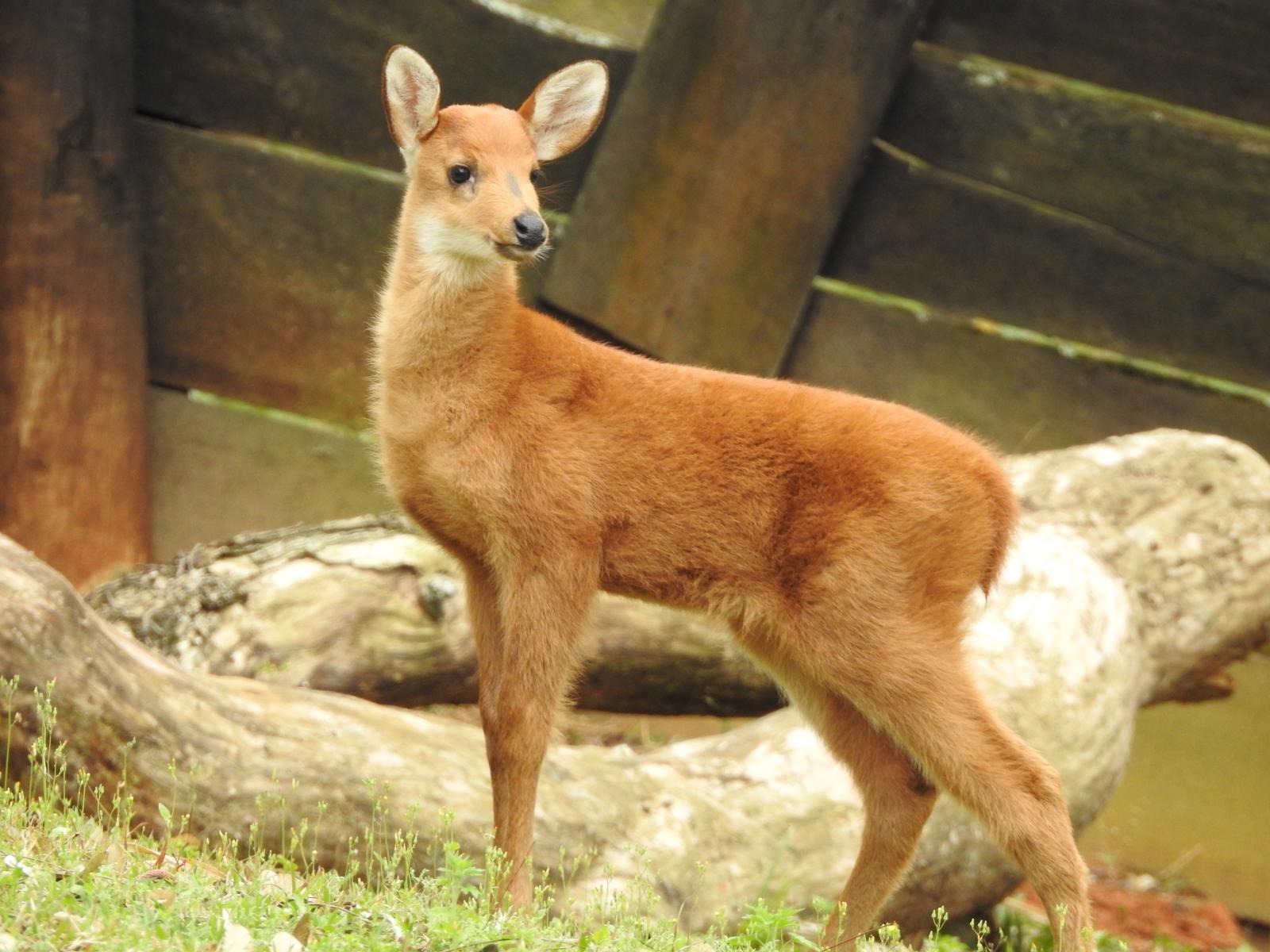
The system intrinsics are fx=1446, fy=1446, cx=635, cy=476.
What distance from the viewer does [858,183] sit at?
21.6 feet

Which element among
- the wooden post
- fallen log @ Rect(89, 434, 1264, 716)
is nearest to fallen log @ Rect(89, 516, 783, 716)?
fallen log @ Rect(89, 434, 1264, 716)

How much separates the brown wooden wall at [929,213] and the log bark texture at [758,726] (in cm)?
78

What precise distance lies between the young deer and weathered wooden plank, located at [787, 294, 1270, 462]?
2.51 meters

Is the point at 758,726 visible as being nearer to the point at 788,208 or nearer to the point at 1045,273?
the point at 788,208

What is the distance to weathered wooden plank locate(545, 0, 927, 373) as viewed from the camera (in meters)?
6.17

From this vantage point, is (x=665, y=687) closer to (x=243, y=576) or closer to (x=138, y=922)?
(x=243, y=576)

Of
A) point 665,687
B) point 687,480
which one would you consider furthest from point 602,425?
point 665,687

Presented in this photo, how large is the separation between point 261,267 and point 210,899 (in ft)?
14.1

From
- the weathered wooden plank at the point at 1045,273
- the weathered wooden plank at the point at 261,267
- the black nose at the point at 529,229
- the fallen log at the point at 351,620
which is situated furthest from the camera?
the weathered wooden plank at the point at 261,267

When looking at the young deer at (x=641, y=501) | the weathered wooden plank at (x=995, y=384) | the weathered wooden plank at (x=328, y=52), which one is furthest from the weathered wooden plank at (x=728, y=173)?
the young deer at (x=641, y=501)

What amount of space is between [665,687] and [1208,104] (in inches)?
135

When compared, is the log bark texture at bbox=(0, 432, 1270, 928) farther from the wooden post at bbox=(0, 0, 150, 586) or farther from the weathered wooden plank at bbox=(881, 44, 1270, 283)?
the wooden post at bbox=(0, 0, 150, 586)

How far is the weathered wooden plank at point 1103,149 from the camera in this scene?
20.6 feet

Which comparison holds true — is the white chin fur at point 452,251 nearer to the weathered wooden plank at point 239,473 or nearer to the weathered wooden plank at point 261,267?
the weathered wooden plank at point 261,267
